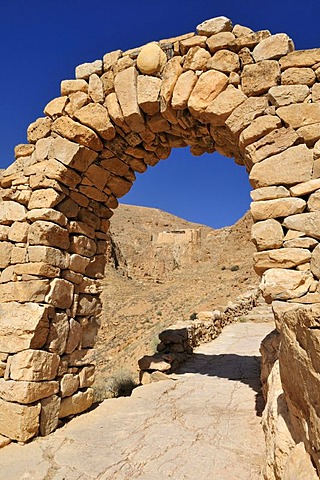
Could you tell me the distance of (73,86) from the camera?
179 inches

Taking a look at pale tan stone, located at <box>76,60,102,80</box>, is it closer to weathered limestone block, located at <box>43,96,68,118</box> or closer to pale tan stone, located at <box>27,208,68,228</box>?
weathered limestone block, located at <box>43,96,68,118</box>

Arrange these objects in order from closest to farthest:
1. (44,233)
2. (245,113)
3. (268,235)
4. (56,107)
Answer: (268,235) → (245,113) → (44,233) → (56,107)

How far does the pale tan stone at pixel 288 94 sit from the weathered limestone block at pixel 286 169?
0.49 meters

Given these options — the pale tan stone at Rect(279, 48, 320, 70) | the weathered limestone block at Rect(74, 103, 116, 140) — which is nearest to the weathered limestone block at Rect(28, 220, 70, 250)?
the weathered limestone block at Rect(74, 103, 116, 140)

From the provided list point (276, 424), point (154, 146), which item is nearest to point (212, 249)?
point (154, 146)

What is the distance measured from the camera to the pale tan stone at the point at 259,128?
3.41m

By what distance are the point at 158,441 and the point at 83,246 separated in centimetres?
252

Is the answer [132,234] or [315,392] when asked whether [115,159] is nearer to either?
[315,392]

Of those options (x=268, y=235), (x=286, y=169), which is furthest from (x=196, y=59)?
(x=268, y=235)

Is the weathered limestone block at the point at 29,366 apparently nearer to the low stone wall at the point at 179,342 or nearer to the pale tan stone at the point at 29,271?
the pale tan stone at the point at 29,271

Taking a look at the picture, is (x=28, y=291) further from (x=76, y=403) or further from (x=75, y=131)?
(x=75, y=131)

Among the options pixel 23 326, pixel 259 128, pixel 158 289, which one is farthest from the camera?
pixel 158 289

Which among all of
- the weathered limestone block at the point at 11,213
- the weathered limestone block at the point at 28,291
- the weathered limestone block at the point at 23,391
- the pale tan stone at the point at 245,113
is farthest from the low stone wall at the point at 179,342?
→ the pale tan stone at the point at 245,113

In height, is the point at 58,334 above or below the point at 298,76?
below
